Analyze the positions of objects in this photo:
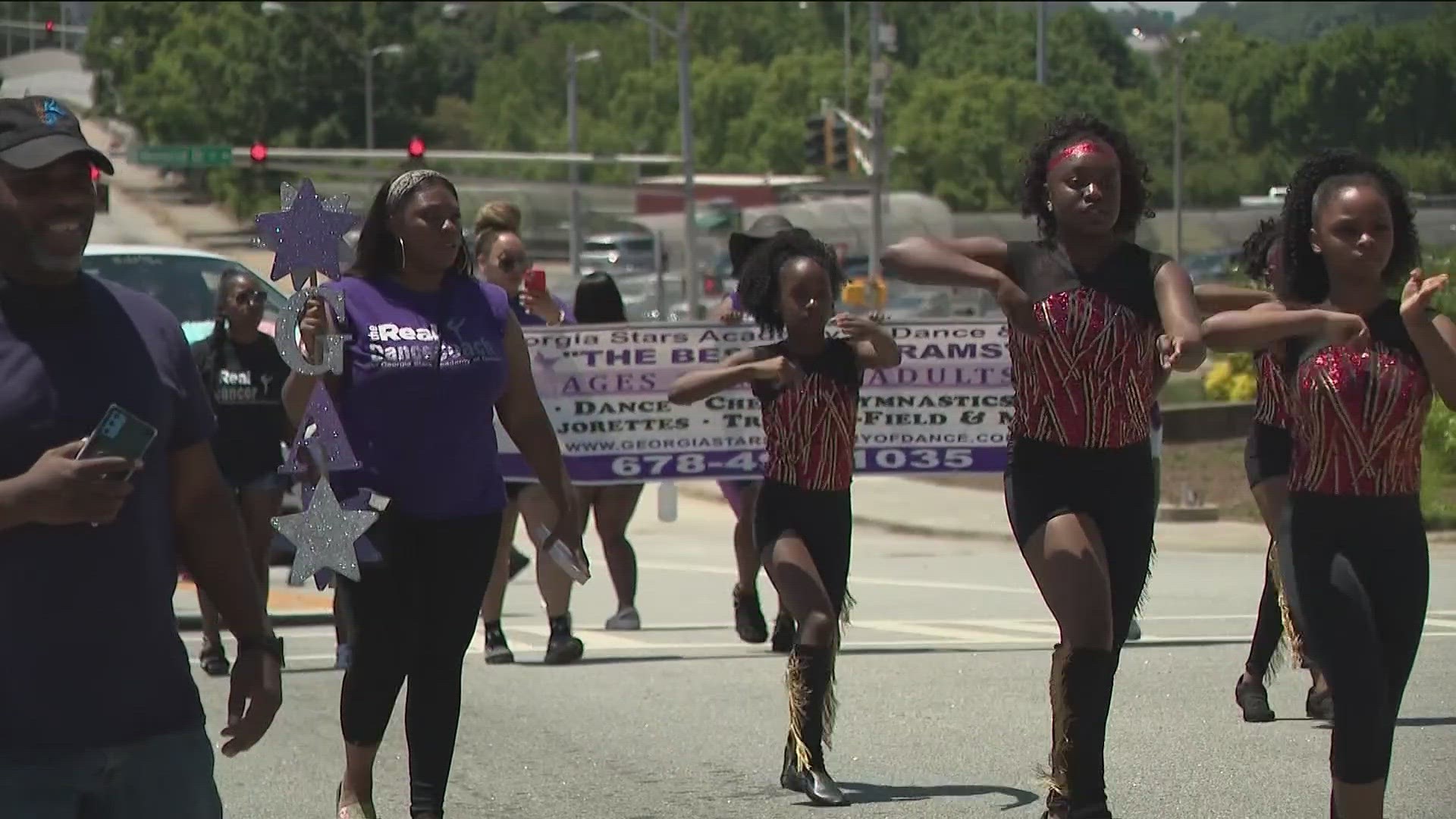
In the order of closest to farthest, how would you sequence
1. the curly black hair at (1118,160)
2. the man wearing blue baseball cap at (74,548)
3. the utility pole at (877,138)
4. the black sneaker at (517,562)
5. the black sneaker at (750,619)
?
the man wearing blue baseball cap at (74,548), the curly black hair at (1118,160), the black sneaker at (750,619), the black sneaker at (517,562), the utility pole at (877,138)

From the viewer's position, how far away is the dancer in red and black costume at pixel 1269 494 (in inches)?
341

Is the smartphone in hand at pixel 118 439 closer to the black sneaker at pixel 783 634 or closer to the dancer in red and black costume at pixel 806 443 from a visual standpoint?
the dancer in red and black costume at pixel 806 443

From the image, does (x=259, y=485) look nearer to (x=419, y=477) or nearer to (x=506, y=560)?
(x=506, y=560)

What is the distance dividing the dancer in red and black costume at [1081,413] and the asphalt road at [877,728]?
92 centimetres

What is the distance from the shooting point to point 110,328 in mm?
4160

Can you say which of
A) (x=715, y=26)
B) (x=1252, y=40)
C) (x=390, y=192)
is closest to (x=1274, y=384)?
(x=390, y=192)

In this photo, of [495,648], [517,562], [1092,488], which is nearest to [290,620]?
[517,562]

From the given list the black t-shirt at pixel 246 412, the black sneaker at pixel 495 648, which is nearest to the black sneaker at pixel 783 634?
the black sneaker at pixel 495 648

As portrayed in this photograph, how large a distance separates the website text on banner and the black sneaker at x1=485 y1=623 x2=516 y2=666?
7.82 feet

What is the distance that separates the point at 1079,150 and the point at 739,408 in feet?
24.4

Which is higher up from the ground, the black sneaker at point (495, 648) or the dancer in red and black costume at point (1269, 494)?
the dancer in red and black costume at point (1269, 494)

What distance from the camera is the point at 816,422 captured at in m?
8.37

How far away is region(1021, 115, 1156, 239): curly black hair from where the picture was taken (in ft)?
22.7

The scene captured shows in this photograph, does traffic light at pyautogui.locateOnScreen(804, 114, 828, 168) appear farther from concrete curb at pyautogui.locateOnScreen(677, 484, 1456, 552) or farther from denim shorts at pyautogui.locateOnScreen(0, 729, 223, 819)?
denim shorts at pyautogui.locateOnScreen(0, 729, 223, 819)
